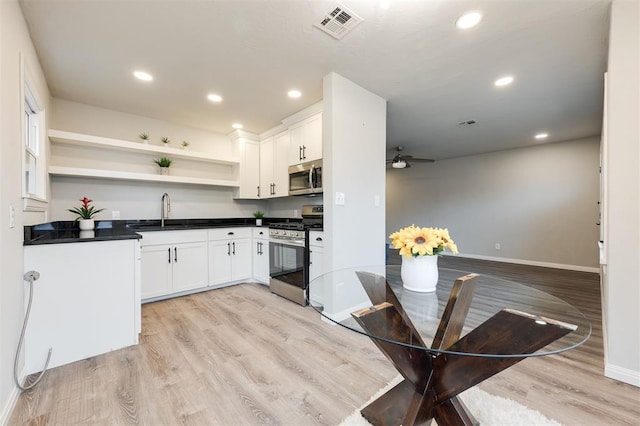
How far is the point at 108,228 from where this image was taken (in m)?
3.20

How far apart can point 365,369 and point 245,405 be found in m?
0.81

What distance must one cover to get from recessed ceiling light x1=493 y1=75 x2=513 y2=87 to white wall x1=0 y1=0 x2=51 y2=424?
384cm

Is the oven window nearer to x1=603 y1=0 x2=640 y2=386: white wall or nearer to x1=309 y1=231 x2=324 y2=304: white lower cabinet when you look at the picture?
x1=309 y1=231 x2=324 y2=304: white lower cabinet

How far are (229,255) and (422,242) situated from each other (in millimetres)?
3014

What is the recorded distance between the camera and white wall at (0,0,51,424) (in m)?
1.40

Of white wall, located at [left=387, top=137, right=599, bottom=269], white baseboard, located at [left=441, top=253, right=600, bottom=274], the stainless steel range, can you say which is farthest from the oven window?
white wall, located at [left=387, top=137, right=599, bottom=269]

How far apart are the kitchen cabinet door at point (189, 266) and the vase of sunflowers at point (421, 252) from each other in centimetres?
285

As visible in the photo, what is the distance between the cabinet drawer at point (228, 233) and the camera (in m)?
3.61

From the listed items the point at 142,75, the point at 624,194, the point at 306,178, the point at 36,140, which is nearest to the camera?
the point at 624,194

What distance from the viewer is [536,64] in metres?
2.44

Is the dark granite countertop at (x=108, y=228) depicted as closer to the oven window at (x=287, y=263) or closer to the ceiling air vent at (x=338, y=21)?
the oven window at (x=287, y=263)

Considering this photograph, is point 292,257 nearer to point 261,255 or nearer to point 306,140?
point 261,255

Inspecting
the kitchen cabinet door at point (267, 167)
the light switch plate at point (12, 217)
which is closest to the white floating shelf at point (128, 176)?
the kitchen cabinet door at point (267, 167)

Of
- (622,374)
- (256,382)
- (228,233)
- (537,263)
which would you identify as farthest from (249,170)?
(537,263)
